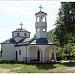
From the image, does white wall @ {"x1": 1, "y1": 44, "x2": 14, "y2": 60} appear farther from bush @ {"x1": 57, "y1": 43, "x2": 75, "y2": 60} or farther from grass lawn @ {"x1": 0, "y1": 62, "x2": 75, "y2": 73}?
grass lawn @ {"x1": 0, "y1": 62, "x2": 75, "y2": 73}

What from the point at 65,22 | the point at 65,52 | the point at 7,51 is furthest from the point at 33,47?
the point at 65,52

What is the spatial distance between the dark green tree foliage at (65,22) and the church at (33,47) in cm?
147

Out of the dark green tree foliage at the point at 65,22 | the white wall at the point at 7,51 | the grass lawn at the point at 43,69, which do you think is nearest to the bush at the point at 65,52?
the dark green tree foliage at the point at 65,22

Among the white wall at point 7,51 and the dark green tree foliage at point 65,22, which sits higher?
the dark green tree foliage at point 65,22

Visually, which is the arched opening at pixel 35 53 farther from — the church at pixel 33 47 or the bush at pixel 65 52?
the bush at pixel 65 52

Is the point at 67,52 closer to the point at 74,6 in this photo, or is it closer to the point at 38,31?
the point at 38,31

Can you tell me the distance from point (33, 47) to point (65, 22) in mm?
5456

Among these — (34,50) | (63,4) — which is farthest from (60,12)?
(34,50)

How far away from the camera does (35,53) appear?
28719 mm

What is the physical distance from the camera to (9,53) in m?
30.7

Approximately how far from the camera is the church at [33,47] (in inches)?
1059

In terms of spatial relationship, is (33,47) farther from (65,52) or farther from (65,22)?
(65,52)

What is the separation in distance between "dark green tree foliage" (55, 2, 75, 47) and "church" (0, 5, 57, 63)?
1465mm

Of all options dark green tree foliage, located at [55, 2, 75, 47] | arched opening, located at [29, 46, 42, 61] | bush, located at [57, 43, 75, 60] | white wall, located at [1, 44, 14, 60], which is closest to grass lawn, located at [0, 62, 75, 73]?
dark green tree foliage, located at [55, 2, 75, 47]
